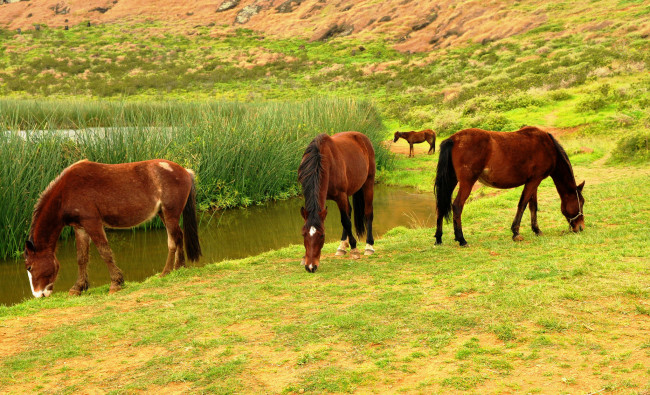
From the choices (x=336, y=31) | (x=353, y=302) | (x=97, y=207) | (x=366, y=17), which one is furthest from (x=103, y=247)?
(x=366, y=17)

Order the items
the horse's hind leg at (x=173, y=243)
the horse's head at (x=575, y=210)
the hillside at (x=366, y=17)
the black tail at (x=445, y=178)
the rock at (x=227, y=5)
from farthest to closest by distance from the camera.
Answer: the rock at (x=227, y=5), the hillside at (x=366, y=17), the horse's head at (x=575, y=210), the black tail at (x=445, y=178), the horse's hind leg at (x=173, y=243)

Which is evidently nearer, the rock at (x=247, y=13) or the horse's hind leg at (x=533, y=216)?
the horse's hind leg at (x=533, y=216)

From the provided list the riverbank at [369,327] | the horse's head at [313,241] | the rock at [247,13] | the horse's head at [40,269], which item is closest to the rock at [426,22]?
the rock at [247,13]

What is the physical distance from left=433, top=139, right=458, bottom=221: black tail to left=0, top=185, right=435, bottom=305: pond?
1.74 meters

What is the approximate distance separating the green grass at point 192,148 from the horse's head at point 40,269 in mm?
3054

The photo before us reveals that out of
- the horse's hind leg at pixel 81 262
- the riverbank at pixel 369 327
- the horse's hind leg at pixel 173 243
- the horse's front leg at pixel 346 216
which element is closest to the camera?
the riverbank at pixel 369 327

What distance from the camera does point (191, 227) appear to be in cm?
848

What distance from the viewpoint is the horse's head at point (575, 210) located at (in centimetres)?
874

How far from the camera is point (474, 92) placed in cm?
3234

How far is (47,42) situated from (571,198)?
246ft

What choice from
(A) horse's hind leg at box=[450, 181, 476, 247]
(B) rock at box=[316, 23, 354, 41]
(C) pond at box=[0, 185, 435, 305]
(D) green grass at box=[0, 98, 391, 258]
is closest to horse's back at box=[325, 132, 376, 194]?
(C) pond at box=[0, 185, 435, 305]

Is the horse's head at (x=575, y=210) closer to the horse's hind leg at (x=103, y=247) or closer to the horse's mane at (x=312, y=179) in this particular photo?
the horse's mane at (x=312, y=179)

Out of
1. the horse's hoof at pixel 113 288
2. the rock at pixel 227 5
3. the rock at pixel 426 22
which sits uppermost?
the rock at pixel 227 5

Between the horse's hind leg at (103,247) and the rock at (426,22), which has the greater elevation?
the rock at (426,22)
